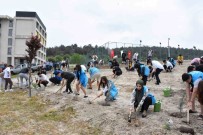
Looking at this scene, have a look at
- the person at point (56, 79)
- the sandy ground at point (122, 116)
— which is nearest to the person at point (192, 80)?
the sandy ground at point (122, 116)

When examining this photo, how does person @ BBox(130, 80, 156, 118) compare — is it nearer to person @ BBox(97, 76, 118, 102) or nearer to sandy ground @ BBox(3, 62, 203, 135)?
sandy ground @ BBox(3, 62, 203, 135)

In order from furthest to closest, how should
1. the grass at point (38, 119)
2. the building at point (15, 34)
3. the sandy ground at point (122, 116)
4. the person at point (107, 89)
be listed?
the building at point (15, 34) → the person at point (107, 89) → the grass at point (38, 119) → the sandy ground at point (122, 116)

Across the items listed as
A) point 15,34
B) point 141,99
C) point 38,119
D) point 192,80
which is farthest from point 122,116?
point 15,34

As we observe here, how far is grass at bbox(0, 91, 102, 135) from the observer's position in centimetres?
962

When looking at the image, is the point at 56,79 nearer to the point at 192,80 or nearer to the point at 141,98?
the point at 141,98

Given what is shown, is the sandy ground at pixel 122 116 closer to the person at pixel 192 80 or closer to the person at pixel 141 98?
the person at pixel 141 98

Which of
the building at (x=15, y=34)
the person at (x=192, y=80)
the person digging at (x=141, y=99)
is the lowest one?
the person digging at (x=141, y=99)

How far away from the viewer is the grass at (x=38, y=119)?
31.6 ft

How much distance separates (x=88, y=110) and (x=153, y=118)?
7.86 ft

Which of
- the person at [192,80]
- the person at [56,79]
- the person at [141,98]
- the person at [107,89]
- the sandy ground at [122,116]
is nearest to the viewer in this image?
the sandy ground at [122,116]

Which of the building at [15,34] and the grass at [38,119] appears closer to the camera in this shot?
the grass at [38,119]

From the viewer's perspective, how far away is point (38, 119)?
1088 cm

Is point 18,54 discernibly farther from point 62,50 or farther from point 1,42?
point 62,50

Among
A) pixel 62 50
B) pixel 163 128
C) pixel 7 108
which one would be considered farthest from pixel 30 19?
pixel 163 128
